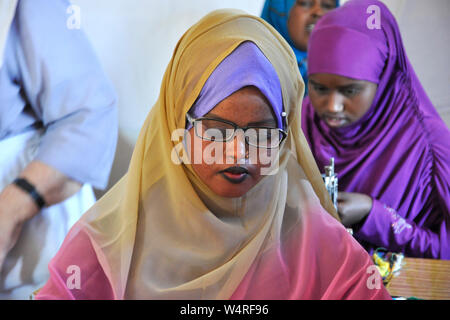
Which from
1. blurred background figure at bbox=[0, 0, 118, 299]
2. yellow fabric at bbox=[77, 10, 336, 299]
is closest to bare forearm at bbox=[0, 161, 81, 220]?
blurred background figure at bbox=[0, 0, 118, 299]

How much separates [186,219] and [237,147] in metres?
0.22

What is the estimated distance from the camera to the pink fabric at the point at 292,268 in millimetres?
1098

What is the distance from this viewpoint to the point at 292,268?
3.71 feet

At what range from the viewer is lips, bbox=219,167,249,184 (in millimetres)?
1064

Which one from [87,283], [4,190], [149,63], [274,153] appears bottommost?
[87,283]

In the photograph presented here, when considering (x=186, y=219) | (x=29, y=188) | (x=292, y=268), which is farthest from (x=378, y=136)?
(x=29, y=188)

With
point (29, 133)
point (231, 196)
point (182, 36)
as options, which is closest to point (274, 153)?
point (231, 196)

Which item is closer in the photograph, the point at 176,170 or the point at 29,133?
the point at 176,170

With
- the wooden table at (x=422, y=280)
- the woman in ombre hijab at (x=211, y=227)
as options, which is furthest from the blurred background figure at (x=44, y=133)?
the wooden table at (x=422, y=280)

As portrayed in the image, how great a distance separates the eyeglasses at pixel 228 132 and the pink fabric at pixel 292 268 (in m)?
0.22

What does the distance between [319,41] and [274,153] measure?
1.47 feet

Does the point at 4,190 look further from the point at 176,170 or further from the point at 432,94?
the point at 432,94

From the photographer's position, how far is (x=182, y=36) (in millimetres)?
1196

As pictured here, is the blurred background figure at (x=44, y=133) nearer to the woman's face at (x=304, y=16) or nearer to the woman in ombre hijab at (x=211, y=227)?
the woman in ombre hijab at (x=211, y=227)
